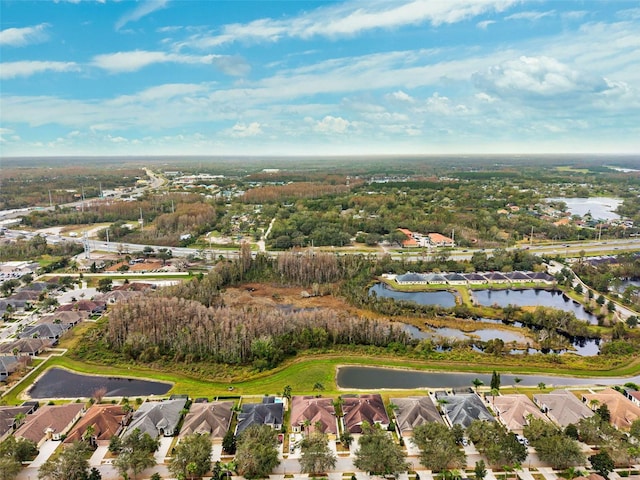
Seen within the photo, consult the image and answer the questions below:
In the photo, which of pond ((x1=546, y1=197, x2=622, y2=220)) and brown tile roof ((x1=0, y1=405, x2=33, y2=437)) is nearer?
brown tile roof ((x1=0, y1=405, x2=33, y2=437))

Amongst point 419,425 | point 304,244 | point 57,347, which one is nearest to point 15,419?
point 57,347

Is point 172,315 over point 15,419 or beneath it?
over

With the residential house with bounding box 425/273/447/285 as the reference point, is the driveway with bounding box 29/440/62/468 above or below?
below

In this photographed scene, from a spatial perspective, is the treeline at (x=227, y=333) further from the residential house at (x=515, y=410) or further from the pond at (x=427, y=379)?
the residential house at (x=515, y=410)

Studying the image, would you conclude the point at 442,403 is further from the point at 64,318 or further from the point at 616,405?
the point at 64,318

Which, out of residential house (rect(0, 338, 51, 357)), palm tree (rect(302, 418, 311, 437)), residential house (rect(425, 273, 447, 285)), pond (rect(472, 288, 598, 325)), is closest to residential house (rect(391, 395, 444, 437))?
→ palm tree (rect(302, 418, 311, 437))

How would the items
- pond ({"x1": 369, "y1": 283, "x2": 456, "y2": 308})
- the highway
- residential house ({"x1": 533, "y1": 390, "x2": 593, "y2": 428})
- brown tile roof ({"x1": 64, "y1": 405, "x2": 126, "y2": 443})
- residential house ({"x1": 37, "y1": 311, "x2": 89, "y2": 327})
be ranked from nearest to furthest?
brown tile roof ({"x1": 64, "y1": 405, "x2": 126, "y2": 443}) < residential house ({"x1": 533, "y1": 390, "x2": 593, "y2": 428}) < residential house ({"x1": 37, "y1": 311, "x2": 89, "y2": 327}) < pond ({"x1": 369, "y1": 283, "x2": 456, "y2": 308}) < the highway

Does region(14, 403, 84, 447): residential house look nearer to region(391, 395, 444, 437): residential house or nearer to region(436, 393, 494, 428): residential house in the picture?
region(391, 395, 444, 437): residential house

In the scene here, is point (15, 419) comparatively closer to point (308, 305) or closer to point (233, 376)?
point (233, 376)
